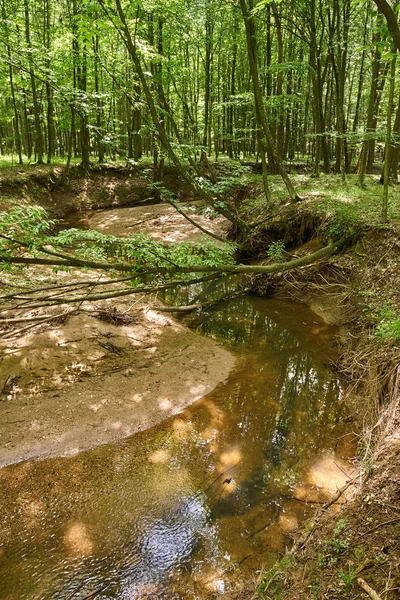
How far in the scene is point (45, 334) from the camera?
6.43 m

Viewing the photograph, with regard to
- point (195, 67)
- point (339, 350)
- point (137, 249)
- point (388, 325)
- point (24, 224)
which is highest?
point (195, 67)

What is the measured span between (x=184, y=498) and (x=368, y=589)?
234 cm

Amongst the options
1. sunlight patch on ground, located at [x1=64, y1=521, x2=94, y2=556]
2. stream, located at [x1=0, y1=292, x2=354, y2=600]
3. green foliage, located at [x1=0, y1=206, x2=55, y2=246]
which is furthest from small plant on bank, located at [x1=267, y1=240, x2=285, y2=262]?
sunlight patch on ground, located at [x1=64, y1=521, x2=94, y2=556]

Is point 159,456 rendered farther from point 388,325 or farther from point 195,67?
point 195,67

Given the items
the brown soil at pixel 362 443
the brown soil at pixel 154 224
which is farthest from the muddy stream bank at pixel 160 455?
the brown soil at pixel 154 224

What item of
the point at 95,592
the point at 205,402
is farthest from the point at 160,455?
the point at 95,592

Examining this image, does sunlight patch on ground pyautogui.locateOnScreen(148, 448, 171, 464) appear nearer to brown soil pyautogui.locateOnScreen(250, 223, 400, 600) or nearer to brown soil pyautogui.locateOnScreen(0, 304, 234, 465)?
brown soil pyautogui.locateOnScreen(0, 304, 234, 465)

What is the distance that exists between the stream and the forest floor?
369mm

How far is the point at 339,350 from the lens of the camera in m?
6.83

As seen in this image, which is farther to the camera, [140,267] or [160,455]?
[140,267]

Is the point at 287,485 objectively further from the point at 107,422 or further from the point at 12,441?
the point at 12,441

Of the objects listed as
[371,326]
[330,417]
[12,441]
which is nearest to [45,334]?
[12,441]

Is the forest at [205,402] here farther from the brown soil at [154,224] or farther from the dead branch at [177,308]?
the brown soil at [154,224]

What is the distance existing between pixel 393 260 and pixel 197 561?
6.26 meters
